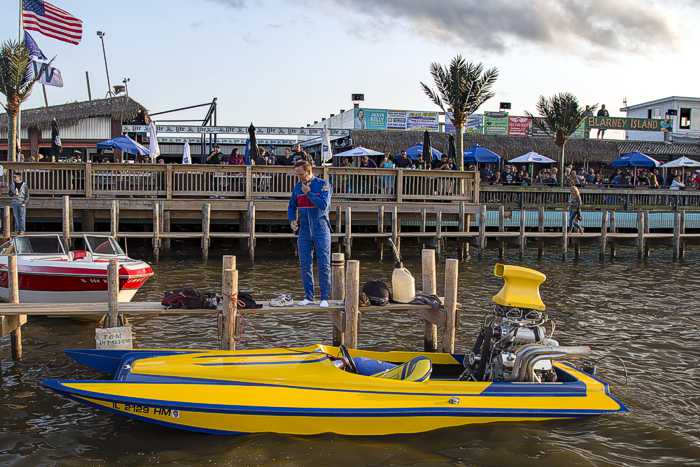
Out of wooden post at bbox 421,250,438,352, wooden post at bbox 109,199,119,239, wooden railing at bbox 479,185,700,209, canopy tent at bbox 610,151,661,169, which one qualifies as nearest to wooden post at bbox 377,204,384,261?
wooden railing at bbox 479,185,700,209

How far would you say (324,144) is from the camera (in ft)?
75.8

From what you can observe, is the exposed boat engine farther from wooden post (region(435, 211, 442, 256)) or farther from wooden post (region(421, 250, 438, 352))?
wooden post (region(435, 211, 442, 256))

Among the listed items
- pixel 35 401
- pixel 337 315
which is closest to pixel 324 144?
pixel 337 315

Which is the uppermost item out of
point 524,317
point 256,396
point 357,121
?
point 357,121

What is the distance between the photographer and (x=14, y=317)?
29.8ft

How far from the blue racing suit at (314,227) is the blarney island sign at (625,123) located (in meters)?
32.0

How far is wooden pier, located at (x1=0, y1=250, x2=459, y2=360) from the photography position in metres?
8.80

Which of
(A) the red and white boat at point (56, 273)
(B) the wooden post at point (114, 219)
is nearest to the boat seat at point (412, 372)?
(A) the red and white boat at point (56, 273)

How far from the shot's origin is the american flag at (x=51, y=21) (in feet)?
79.3

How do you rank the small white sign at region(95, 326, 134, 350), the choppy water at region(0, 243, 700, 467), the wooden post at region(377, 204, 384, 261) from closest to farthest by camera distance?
the choppy water at region(0, 243, 700, 467) → the small white sign at region(95, 326, 134, 350) → the wooden post at region(377, 204, 384, 261)

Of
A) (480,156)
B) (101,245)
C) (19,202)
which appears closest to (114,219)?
(19,202)

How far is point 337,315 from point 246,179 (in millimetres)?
12109

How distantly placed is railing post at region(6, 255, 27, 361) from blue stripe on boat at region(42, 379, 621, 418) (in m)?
2.65

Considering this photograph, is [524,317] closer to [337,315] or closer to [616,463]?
[616,463]
